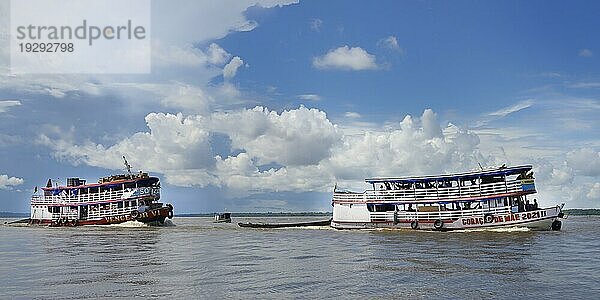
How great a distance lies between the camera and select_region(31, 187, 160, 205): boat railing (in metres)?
57.2

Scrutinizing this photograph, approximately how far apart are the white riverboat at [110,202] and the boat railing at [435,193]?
2146cm

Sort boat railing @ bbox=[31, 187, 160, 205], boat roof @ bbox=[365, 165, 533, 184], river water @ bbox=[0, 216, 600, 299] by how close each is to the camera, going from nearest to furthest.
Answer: river water @ bbox=[0, 216, 600, 299]
boat roof @ bbox=[365, 165, 533, 184]
boat railing @ bbox=[31, 187, 160, 205]

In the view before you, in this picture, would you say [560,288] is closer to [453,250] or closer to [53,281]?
[453,250]

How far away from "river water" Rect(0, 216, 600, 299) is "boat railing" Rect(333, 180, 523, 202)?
7913 millimetres

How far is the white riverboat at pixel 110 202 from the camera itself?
57219mm

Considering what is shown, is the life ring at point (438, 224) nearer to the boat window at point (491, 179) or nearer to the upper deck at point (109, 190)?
the boat window at point (491, 179)

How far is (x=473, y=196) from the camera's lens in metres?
40.9

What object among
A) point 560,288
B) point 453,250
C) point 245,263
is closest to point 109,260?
point 245,263

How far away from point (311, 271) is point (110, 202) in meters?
43.4

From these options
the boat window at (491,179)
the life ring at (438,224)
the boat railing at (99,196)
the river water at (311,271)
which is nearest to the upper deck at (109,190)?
the boat railing at (99,196)

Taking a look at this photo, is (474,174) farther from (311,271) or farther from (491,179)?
(311,271)

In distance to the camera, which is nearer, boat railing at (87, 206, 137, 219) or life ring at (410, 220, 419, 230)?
life ring at (410, 220, 419, 230)

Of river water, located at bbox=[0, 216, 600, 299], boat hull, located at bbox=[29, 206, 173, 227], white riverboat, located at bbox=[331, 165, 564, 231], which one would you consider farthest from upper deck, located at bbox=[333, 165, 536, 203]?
boat hull, located at bbox=[29, 206, 173, 227]

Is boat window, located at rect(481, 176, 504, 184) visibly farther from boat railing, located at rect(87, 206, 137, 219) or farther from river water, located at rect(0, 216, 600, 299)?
boat railing, located at rect(87, 206, 137, 219)
